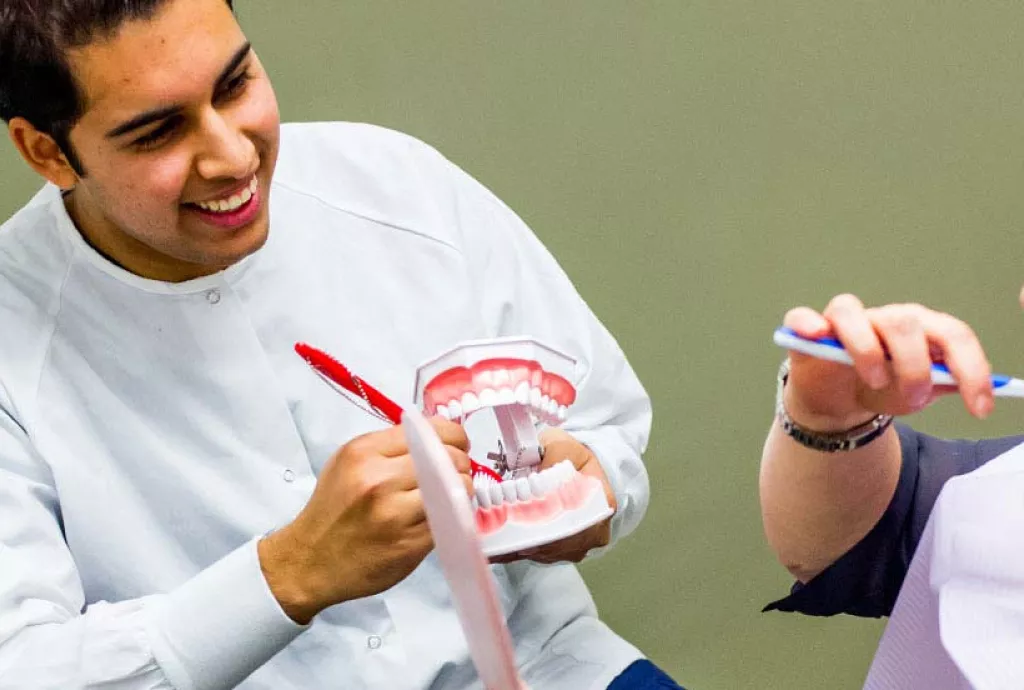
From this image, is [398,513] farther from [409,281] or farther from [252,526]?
[409,281]

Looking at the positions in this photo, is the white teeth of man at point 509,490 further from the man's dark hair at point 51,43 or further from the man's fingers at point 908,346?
the man's dark hair at point 51,43

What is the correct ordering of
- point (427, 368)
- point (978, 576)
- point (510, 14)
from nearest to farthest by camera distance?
point (978, 576)
point (427, 368)
point (510, 14)

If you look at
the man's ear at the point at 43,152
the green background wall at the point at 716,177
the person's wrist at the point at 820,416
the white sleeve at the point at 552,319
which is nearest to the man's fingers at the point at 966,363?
the person's wrist at the point at 820,416

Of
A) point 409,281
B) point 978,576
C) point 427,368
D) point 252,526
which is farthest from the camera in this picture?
point 409,281

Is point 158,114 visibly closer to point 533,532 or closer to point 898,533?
point 533,532

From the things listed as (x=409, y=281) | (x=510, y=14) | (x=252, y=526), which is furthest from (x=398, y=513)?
(x=510, y=14)

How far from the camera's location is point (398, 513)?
93 centimetres

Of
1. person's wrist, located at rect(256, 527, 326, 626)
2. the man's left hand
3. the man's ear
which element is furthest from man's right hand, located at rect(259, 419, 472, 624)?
the man's ear

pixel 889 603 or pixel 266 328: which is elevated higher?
pixel 266 328

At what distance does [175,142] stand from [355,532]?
33 centimetres

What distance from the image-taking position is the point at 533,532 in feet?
2.92

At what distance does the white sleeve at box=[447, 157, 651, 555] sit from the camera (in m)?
1.21

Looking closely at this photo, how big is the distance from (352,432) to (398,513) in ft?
0.75

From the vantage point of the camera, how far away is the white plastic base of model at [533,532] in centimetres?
Answer: 89
